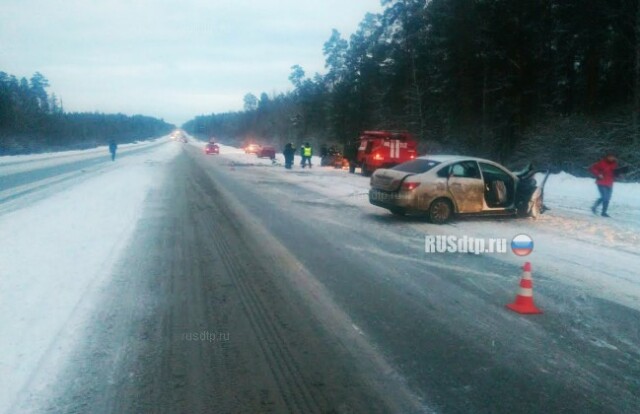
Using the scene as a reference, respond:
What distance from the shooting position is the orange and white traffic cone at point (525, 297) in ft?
18.7

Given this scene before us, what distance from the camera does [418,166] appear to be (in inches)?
464

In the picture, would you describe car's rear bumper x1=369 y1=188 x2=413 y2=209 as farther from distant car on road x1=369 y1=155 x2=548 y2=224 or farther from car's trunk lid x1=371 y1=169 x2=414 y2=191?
car's trunk lid x1=371 y1=169 x2=414 y2=191

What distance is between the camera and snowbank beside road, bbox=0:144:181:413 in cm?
430

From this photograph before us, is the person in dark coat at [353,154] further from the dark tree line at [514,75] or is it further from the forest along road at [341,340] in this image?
the forest along road at [341,340]

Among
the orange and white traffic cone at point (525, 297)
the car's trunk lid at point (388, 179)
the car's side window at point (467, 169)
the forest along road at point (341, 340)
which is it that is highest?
the car's side window at point (467, 169)

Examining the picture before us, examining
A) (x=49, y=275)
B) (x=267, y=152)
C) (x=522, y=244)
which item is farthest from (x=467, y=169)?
(x=267, y=152)

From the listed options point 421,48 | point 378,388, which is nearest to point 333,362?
point 378,388

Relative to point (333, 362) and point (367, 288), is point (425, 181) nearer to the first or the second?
point (367, 288)

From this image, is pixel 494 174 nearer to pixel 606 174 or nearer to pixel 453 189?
pixel 453 189

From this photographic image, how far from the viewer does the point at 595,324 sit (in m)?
5.35

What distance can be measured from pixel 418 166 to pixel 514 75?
23490 millimetres

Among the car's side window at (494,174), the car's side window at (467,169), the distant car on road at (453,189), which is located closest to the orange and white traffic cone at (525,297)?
the distant car on road at (453,189)

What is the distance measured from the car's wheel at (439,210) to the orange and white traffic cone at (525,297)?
18.6 ft

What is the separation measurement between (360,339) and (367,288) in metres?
1.68
